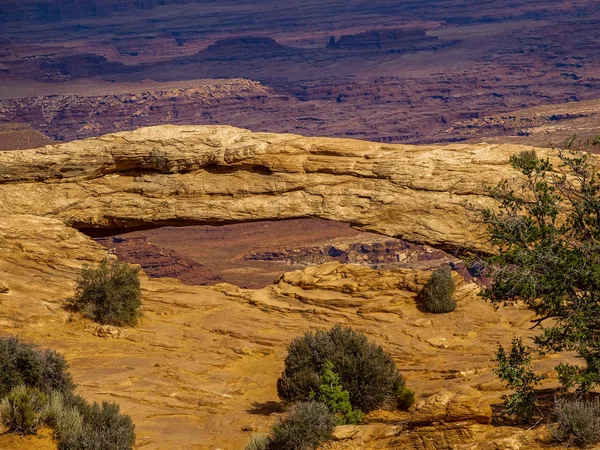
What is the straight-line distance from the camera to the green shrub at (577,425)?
42.1 feet

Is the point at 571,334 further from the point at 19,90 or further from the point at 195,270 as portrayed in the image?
the point at 19,90

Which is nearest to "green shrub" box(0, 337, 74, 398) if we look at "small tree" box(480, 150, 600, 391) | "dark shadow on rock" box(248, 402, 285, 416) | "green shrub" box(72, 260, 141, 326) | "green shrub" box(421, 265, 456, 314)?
"dark shadow on rock" box(248, 402, 285, 416)

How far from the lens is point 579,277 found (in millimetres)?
15188

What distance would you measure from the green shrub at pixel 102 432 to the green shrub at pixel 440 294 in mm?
12018

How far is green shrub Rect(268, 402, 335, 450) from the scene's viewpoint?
47.1 ft

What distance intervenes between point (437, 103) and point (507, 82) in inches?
718

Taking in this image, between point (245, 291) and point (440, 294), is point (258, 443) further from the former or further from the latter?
point (245, 291)

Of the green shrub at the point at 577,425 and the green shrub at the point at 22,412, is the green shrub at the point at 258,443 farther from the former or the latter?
the green shrub at the point at 577,425

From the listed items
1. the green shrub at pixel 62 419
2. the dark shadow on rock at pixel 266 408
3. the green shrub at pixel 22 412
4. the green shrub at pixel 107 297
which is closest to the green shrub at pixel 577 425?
the dark shadow on rock at pixel 266 408

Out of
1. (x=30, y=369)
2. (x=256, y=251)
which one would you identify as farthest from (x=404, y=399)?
(x=256, y=251)

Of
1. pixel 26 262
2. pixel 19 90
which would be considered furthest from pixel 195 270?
pixel 19 90

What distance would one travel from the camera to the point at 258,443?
1495 cm

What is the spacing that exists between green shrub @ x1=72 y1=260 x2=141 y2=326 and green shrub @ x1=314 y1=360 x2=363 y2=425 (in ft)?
25.3

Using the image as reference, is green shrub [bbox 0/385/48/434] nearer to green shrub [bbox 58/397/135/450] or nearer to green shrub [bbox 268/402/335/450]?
green shrub [bbox 58/397/135/450]
